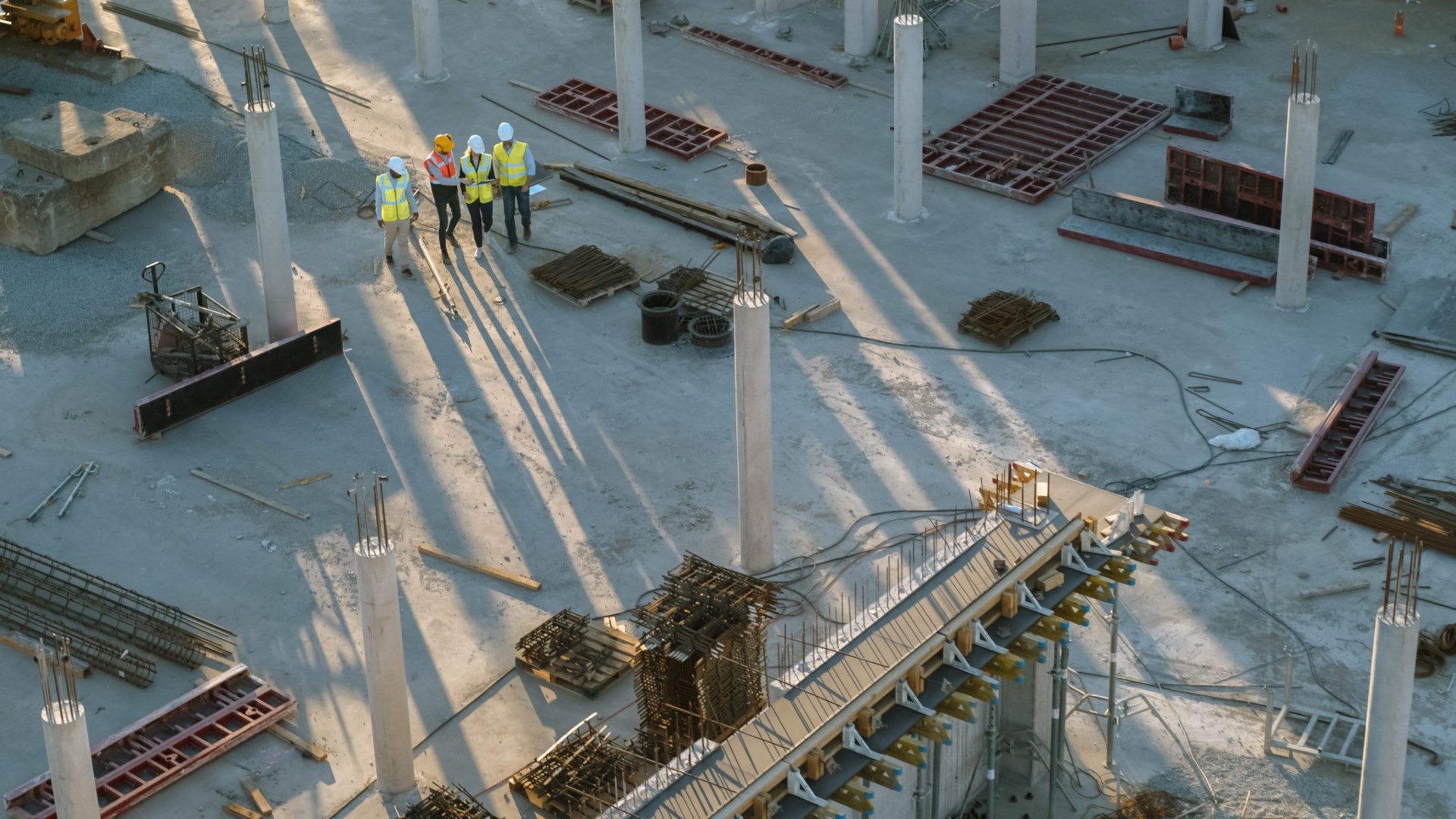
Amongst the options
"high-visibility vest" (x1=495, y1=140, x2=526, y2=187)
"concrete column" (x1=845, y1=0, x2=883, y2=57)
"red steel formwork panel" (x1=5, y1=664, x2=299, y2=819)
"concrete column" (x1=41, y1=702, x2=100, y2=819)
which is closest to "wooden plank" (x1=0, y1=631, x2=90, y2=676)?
"red steel formwork panel" (x1=5, y1=664, x2=299, y2=819)

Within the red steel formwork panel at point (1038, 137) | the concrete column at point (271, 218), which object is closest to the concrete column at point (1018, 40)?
the red steel formwork panel at point (1038, 137)

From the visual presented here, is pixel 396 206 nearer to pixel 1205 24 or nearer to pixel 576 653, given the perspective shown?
pixel 576 653

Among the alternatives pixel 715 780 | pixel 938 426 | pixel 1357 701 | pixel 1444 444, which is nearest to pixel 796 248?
pixel 938 426

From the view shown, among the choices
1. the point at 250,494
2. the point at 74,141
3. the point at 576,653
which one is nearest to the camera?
the point at 576,653

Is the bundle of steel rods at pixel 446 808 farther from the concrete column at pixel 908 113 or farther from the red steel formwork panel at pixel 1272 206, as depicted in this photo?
the red steel formwork panel at pixel 1272 206

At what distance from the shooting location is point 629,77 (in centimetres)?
3091

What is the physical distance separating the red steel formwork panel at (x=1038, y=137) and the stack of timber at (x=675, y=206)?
10.4 ft

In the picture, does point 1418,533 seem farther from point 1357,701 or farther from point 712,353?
point 712,353

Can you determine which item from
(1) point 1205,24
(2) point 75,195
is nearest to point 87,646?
(2) point 75,195

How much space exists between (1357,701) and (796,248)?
11255 millimetres

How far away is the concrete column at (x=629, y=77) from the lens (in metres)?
30.5

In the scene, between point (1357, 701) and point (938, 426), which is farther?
point (938, 426)

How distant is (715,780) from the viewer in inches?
632

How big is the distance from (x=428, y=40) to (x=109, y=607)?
14631 millimetres
